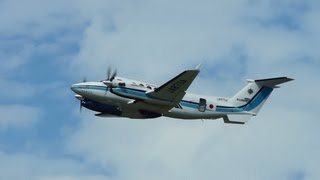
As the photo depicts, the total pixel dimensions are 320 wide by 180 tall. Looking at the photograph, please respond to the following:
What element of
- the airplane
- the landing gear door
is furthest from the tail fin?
the landing gear door

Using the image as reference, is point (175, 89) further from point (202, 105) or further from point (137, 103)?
point (202, 105)

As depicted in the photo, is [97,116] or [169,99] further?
[97,116]

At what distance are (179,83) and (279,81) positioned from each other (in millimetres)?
13896

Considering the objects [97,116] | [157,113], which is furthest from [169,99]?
[97,116]

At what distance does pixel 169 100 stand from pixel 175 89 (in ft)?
5.98

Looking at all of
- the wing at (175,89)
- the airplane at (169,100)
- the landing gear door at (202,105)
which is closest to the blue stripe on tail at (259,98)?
the airplane at (169,100)

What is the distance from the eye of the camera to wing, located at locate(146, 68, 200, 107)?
101m

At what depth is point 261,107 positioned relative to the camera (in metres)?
112

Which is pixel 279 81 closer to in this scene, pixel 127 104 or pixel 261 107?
pixel 261 107

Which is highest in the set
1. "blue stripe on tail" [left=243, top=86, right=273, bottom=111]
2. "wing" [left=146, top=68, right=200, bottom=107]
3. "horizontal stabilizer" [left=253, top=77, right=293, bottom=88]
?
"wing" [left=146, top=68, right=200, bottom=107]

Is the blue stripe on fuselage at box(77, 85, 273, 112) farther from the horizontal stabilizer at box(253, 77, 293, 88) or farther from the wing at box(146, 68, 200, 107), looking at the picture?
the wing at box(146, 68, 200, 107)

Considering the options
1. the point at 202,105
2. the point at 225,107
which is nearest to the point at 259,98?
the point at 225,107

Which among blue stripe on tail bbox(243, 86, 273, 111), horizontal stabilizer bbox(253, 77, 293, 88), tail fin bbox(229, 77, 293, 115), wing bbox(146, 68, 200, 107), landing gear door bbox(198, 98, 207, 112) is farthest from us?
blue stripe on tail bbox(243, 86, 273, 111)

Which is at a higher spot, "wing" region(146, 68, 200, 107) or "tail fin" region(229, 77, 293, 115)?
"wing" region(146, 68, 200, 107)
